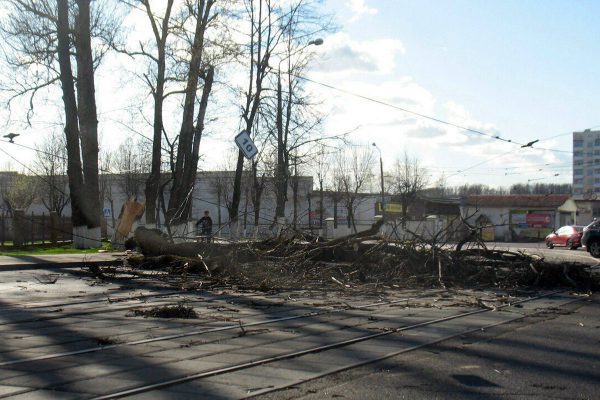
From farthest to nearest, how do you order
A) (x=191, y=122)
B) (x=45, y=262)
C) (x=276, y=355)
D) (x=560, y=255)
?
(x=191, y=122) → (x=560, y=255) → (x=45, y=262) → (x=276, y=355)

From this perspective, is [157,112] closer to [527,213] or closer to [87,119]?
[87,119]

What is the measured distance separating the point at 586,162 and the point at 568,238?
321 feet

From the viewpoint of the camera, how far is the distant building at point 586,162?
12825cm

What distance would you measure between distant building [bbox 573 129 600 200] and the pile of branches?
387 feet

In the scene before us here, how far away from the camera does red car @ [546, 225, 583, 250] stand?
1524 inches

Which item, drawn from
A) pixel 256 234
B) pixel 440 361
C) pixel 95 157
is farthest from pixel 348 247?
pixel 95 157

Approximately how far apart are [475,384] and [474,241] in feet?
38.3

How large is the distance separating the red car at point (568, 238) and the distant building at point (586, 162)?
91.0 meters

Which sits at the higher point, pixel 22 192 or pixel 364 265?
pixel 22 192

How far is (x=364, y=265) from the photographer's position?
1605 cm

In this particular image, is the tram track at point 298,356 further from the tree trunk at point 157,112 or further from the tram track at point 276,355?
the tree trunk at point 157,112

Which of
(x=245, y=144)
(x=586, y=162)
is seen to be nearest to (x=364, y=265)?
(x=245, y=144)

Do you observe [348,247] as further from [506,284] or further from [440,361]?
[440,361]

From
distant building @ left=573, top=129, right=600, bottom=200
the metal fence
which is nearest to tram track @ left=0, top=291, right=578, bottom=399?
the metal fence
